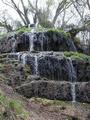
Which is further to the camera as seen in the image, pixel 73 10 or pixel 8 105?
pixel 73 10

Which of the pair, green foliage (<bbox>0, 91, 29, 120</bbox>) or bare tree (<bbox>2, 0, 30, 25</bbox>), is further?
bare tree (<bbox>2, 0, 30, 25</bbox>)

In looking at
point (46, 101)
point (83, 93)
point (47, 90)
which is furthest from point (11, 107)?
point (83, 93)

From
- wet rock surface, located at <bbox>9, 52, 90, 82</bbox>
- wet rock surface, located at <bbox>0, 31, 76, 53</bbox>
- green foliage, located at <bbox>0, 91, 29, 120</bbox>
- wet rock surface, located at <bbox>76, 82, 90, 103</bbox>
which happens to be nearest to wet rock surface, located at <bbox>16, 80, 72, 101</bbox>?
wet rock surface, located at <bbox>76, 82, 90, 103</bbox>

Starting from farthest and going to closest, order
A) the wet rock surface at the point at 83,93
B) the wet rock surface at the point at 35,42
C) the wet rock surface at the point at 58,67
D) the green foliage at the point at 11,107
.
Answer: the wet rock surface at the point at 35,42, the wet rock surface at the point at 58,67, the wet rock surface at the point at 83,93, the green foliage at the point at 11,107

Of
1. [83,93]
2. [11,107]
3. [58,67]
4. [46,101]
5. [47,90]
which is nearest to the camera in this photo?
[11,107]

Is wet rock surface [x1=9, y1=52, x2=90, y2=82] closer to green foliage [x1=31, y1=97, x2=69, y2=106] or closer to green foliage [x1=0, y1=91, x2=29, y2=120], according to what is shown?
green foliage [x1=31, y1=97, x2=69, y2=106]

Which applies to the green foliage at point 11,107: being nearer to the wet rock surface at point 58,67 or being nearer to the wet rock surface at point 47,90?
the wet rock surface at point 47,90

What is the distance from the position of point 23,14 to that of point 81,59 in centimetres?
1875

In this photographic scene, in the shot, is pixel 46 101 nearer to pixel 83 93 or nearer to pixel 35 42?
pixel 83 93

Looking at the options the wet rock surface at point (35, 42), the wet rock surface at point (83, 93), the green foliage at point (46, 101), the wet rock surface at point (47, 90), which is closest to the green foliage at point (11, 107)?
the green foliage at point (46, 101)

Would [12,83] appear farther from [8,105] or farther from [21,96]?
[8,105]

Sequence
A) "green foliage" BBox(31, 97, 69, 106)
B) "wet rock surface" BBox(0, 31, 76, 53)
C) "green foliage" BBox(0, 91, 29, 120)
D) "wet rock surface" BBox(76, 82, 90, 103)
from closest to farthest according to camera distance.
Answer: "green foliage" BBox(0, 91, 29, 120), "green foliage" BBox(31, 97, 69, 106), "wet rock surface" BBox(76, 82, 90, 103), "wet rock surface" BBox(0, 31, 76, 53)

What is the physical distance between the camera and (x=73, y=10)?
30172mm

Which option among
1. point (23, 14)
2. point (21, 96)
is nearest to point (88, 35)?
point (23, 14)
